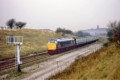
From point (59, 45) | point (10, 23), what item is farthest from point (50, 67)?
point (10, 23)

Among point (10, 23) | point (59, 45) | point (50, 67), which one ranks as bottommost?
point (50, 67)

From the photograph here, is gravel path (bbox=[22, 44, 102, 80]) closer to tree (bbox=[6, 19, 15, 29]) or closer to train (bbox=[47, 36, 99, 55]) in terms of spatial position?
train (bbox=[47, 36, 99, 55])

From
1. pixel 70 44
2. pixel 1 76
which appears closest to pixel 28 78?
pixel 1 76

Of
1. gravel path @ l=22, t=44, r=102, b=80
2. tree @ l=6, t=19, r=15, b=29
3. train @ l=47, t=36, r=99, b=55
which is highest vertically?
tree @ l=6, t=19, r=15, b=29

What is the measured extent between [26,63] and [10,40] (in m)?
6.61

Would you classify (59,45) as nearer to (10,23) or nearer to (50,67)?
(50,67)

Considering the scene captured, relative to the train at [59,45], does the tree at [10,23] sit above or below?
above

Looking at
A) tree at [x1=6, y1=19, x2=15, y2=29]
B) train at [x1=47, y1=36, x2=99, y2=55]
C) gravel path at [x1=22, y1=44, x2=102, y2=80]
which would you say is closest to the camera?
gravel path at [x1=22, y1=44, x2=102, y2=80]

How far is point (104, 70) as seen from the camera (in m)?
15.9

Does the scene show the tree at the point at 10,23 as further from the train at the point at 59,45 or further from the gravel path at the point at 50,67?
the gravel path at the point at 50,67

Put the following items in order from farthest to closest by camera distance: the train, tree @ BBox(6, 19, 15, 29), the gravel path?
tree @ BBox(6, 19, 15, 29) → the train → the gravel path

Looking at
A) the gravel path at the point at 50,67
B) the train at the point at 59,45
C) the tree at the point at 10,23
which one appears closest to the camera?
the gravel path at the point at 50,67

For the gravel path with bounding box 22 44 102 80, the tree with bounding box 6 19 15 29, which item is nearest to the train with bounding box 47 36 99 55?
the gravel path with bounding box 22 44 102 80

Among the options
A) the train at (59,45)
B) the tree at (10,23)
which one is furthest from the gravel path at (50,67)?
the tree at (10,23)
